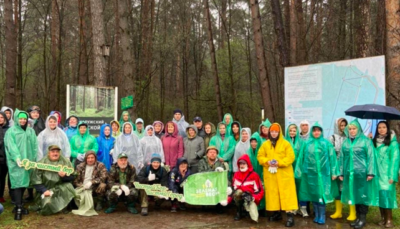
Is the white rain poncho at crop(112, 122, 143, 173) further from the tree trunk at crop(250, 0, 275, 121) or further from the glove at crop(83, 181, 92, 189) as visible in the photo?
the tree trunk at crop(250, 0, 275, 121)

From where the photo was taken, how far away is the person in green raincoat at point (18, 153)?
5555 millimetres

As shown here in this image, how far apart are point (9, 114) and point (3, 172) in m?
1.20

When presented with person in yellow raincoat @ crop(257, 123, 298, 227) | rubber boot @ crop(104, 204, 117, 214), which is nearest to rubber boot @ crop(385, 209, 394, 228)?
person in yellow raincoat @ crop(257, 123, 298, 227)

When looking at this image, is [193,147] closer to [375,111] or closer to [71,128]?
[71,128]

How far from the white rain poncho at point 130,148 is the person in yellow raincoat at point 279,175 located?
8.71ft

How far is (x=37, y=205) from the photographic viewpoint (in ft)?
20.1

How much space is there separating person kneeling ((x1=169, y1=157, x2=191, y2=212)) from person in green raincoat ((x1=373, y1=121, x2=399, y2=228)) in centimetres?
338

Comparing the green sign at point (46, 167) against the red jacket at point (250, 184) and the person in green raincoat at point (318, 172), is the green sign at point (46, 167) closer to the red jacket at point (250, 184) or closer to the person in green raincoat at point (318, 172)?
the red jacket at point (250, 184)

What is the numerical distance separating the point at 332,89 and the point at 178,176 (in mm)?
4148

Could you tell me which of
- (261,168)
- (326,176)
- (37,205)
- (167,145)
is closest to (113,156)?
(167,145)

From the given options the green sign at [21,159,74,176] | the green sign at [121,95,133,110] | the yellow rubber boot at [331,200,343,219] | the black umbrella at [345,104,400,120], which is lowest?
the yellow rubber boot at [331,200,343,219]

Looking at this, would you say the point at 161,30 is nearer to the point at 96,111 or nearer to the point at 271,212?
the point at 96,111

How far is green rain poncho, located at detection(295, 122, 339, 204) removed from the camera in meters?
5.43

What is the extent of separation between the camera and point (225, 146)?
6.85m
